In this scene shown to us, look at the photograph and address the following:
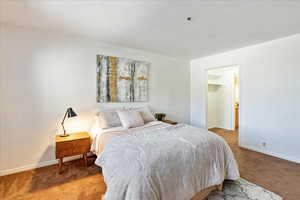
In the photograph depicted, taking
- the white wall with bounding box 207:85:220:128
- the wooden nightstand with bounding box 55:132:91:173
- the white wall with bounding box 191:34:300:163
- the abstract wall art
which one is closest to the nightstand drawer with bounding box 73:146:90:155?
the wooden nightstand with bounding box 55:132:91:173

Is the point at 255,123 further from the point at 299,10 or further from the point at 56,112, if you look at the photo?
the point at 56,112

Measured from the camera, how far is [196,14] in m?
1.89

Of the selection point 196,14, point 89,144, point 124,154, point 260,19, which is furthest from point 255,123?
point 89,144

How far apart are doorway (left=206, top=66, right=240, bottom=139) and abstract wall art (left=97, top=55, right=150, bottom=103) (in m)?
2.57

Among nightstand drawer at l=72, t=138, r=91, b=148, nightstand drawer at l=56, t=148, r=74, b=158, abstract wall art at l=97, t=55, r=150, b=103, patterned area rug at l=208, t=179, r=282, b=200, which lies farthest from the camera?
abstract wall art at l=97, t=55, r=150, b=103

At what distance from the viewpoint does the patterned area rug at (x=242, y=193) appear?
1.65 metres

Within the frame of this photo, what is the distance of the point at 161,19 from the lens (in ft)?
6.59

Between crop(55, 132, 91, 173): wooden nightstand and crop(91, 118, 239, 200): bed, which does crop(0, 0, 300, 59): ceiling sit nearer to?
crop(91, 118, 239, 200): bed

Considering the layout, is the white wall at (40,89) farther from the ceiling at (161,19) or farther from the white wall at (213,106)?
the white wall at (213,106)

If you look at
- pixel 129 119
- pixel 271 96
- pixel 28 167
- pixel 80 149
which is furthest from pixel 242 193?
pixel 28 167

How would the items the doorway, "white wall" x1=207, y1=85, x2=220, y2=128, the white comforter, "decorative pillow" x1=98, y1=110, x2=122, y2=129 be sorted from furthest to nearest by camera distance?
1. "white wall" x1=207, y1=85, x2=220, y2=128
2. the doorway
3. "decorative pillow" x1=98, y1=110, x2=122, y2=129
4. the white comforter

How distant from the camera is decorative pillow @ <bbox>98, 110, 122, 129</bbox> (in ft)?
8.15


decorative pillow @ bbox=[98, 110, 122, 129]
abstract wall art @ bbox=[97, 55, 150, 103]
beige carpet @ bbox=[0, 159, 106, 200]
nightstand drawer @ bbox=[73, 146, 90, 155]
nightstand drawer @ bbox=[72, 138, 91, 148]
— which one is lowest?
beige carpet @ bbox=[0, 159, 106, 200]

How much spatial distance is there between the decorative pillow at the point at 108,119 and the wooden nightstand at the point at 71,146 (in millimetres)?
352
